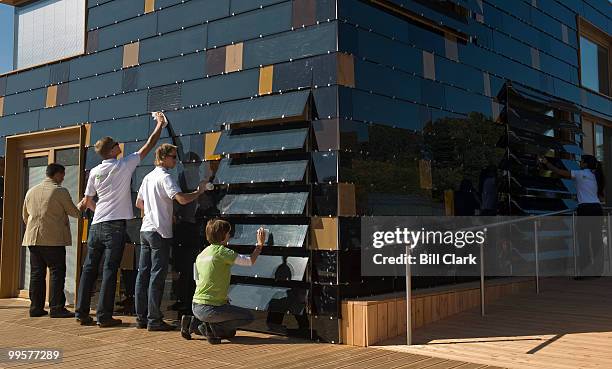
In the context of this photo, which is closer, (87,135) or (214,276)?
(214,276)

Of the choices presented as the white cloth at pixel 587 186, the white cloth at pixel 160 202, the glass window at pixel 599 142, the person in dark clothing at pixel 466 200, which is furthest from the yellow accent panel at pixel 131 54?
the glass window at pixel 599 142

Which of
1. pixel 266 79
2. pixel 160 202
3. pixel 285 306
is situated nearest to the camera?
pixel 285 306

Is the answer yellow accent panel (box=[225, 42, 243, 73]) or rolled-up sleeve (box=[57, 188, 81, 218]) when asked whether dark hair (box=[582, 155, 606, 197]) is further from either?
rolled-up sleeve (box=[57, 188, 81, 218])

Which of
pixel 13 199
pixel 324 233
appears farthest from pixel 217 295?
pixel 13 199

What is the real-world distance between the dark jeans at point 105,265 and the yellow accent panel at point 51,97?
2347 mm

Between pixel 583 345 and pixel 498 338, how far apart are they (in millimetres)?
598

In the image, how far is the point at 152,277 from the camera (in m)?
5.20

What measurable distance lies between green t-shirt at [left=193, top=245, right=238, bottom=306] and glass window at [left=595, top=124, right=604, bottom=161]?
7788 millimetres

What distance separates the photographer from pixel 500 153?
6938mm

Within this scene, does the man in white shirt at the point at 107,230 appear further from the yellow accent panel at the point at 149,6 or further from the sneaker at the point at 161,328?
the yellow accent panel at the point at 149,6

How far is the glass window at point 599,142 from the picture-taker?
397 inches

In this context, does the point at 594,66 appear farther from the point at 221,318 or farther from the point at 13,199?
the point at 13,199

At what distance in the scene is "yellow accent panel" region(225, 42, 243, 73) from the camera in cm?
538

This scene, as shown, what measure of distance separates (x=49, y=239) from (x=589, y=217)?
6493 mm
